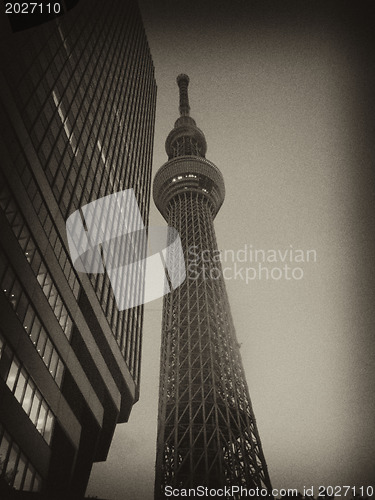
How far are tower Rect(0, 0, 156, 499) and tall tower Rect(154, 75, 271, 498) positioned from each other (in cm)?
967

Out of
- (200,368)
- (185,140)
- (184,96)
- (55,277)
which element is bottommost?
(55,277)

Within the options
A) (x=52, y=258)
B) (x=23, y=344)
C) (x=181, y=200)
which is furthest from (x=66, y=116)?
(x=181, y=200)

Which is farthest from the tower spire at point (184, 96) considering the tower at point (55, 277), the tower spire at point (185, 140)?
the tower at point (55, 277)

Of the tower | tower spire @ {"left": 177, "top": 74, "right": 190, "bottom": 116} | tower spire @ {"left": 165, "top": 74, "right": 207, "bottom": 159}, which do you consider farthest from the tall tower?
tower spire @ {"left": 177, "top": 74, "right": 190, "bottom": 116}

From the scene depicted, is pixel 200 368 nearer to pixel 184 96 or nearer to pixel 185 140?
pixel 185 140

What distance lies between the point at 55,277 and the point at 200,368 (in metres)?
31.9

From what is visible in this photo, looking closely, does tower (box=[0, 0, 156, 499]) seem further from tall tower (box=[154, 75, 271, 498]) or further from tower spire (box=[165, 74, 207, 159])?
tower spire (box=[165, 74, 207, 159])

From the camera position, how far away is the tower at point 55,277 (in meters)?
22.8

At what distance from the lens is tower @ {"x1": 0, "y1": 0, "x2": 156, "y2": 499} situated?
22.8 metres

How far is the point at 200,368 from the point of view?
5522 cm

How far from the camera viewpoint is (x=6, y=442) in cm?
2111

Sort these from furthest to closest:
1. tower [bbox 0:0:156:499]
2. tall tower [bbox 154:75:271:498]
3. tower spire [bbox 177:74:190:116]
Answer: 1. tower spire [bbox 177:74:190:116]
2. tall tower [bbox 154:75:271:498]
3. tower [bbox 0:0:156:499]

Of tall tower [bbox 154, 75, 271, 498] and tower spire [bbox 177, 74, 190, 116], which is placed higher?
tower spire [bbox 177, 74, 190, 116]

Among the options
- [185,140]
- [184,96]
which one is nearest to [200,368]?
[185,140]
